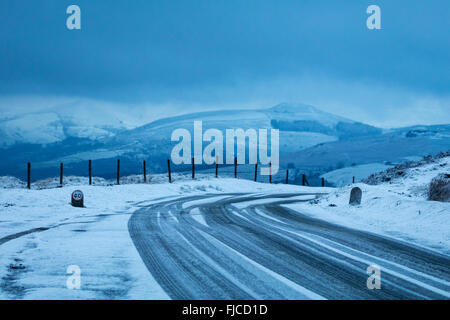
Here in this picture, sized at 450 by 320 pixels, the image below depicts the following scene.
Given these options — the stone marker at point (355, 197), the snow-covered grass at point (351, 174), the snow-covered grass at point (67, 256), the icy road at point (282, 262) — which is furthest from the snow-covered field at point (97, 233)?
the snow-covered grass at point (351, 174)

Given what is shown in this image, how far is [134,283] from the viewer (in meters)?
5.54

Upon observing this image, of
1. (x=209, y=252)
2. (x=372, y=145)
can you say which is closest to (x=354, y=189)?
(x=209, y=252)

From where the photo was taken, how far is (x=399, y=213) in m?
13.2

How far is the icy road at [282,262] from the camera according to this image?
5.30m

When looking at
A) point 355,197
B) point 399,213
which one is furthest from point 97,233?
point 355,197

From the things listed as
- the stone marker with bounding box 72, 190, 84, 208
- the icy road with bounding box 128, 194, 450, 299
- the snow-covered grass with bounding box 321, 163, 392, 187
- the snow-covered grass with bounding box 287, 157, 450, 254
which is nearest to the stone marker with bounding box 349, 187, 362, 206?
the snow-covered grass with bounding box 287, 157, 450, 254

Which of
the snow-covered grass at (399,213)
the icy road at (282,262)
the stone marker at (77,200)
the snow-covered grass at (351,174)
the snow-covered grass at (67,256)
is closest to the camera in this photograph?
the snow-covered grass at (67,256)

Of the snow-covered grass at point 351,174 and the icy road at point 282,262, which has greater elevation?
the icy road at point 282,262

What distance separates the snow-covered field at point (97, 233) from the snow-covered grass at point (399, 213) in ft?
0.07

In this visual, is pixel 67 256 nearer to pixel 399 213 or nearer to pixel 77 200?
pixel 399 213

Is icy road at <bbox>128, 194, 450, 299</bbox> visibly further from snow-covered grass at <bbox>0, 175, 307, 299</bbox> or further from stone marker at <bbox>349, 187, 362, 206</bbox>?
stone marker at <bbox>349, 187, 362, 206</bbox>

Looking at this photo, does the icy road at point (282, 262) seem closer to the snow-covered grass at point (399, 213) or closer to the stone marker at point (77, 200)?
the snow-covered grass at point (399, 213)

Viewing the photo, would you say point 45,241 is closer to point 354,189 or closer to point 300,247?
point 300,247
